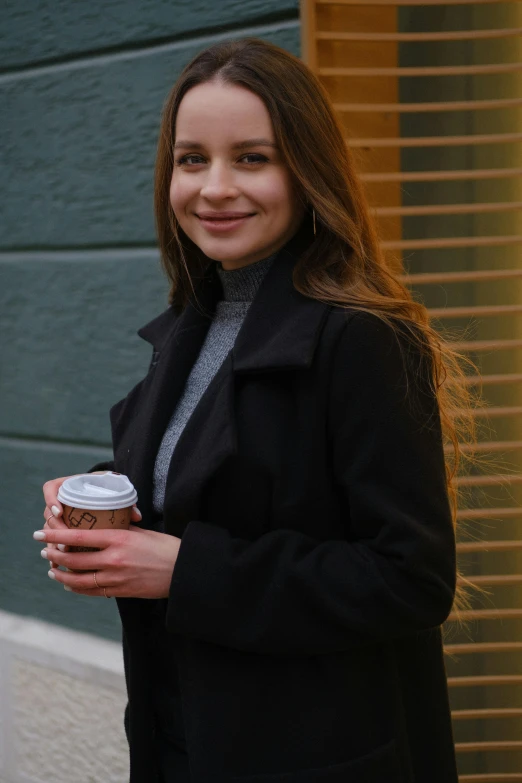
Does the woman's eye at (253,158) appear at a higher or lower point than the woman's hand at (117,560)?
higher

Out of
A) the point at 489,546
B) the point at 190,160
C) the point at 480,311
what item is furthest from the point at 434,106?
the point at 489,546

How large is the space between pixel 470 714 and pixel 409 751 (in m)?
0.95

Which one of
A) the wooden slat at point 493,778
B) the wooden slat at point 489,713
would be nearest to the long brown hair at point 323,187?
the wooden slat at point 489,713

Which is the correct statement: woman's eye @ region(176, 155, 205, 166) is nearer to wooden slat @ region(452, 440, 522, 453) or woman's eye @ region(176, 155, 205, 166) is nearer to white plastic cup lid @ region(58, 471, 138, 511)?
white plastic cup lid @ region(58, 471, 138, 511)

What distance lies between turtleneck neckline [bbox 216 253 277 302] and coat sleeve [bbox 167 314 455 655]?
0.98 ft

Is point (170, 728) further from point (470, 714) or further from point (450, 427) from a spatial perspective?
point (470, 714)

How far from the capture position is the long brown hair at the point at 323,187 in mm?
1589

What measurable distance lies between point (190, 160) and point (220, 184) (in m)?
0.11

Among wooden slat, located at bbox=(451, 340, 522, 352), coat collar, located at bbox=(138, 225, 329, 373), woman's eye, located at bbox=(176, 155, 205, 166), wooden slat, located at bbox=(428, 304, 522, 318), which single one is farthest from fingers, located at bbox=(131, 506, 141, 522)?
wooden slat, located at bbox=(428, 304, 522, 318)

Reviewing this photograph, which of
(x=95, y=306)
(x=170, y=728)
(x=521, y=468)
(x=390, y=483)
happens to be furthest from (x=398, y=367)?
(x=95, y=306)

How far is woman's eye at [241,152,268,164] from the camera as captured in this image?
1.62 m

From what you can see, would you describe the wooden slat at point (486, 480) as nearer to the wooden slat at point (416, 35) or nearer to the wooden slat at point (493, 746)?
the wooden slat at point (493, 746)

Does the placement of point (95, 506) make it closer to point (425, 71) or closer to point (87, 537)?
point (87, 537)

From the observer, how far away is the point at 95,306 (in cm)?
311
